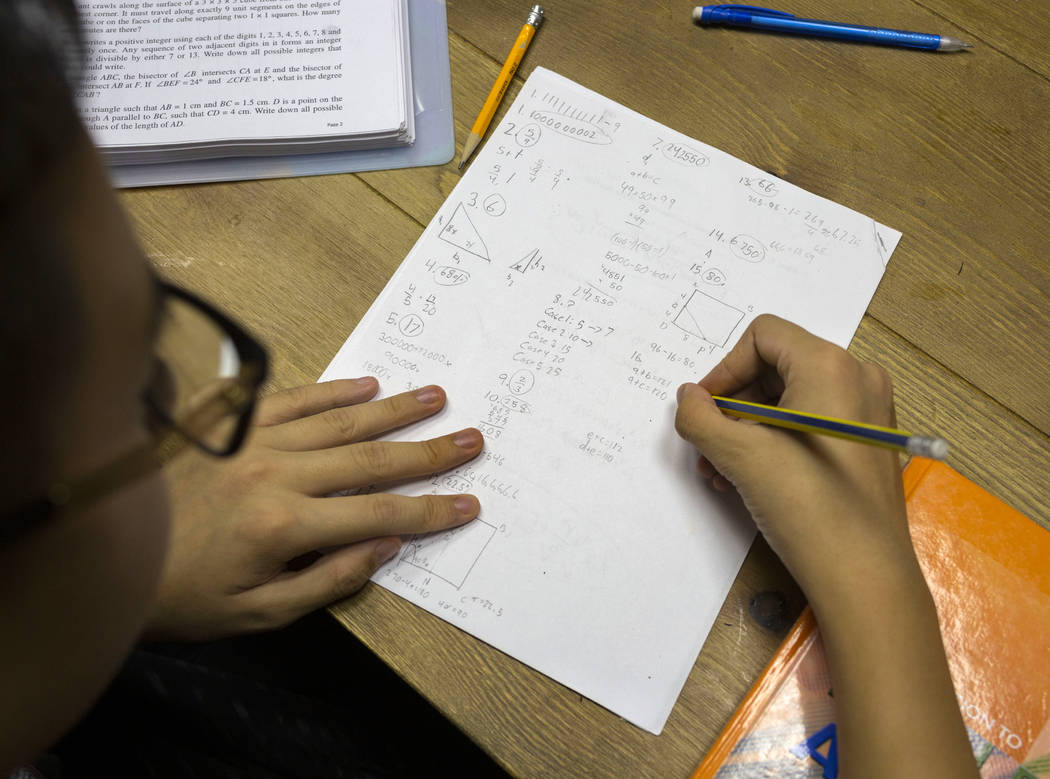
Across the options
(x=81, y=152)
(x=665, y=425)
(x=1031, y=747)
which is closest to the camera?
(x=81, y=152)

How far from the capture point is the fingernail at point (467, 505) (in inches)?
23.6

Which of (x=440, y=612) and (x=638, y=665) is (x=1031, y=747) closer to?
(x=638, y=665)

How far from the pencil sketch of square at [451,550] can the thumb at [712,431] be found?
189 millimetres

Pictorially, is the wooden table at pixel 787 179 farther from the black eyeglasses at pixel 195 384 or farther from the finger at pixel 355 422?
the black eyeglasses at pixel 195 384

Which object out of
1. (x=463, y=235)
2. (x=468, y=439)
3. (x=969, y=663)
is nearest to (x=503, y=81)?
(x=463, y=235)

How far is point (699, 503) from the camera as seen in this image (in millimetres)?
605

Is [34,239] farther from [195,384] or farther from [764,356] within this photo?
[764,356]

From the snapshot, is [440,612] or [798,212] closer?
[440,612]

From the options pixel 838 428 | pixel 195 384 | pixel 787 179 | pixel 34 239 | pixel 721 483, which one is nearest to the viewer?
pixel 34 239

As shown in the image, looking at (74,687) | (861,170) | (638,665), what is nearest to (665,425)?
(638,665)

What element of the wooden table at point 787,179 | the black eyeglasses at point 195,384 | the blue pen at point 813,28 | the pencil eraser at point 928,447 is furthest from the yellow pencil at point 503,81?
the pencil eraser at point 928,447

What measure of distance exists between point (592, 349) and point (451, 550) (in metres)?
0.22

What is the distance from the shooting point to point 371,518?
0.58 m

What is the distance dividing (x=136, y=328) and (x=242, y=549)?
12.5 inches
